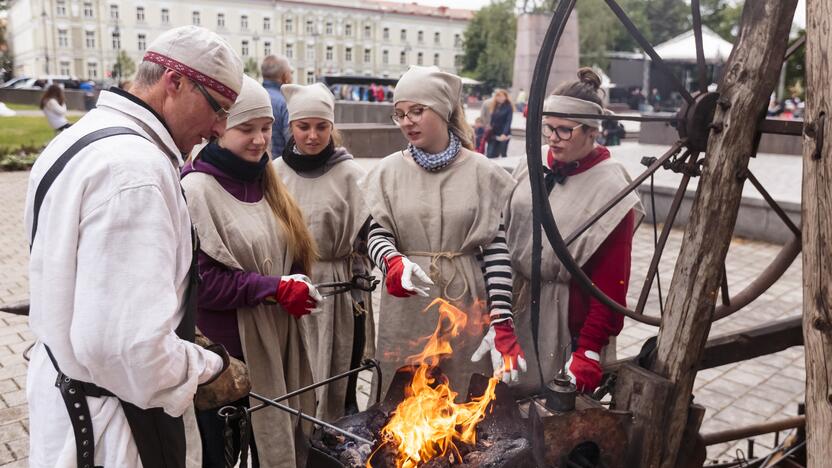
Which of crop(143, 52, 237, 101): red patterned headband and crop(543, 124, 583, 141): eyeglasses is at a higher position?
crop(143, 52, 237, 101): red patterned headband

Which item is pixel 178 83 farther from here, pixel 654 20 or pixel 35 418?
pixel 654 20

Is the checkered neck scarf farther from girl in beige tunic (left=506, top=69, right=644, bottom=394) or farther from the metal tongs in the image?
the metal tongs

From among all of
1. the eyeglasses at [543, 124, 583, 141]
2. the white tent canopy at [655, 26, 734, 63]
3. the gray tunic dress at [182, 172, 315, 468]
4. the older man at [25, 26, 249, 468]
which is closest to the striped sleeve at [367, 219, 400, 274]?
the gray tunic dress at [182, 172, 315, 468]

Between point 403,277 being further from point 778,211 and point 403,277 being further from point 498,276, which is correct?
point 778,211

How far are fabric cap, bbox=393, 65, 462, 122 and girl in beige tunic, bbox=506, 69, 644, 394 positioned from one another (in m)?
0.42

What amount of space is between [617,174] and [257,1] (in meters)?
84.4

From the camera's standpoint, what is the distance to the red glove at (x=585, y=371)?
2.38m

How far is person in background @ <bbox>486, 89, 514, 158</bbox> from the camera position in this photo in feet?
44.8

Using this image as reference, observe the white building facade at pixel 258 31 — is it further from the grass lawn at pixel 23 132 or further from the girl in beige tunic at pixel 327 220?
the girl in beige tunic at pixel 327 220

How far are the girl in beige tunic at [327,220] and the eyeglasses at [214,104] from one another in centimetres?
142

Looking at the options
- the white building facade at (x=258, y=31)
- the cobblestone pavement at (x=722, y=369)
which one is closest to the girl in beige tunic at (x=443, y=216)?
the cobblestone pavement at (x=722, y=369)

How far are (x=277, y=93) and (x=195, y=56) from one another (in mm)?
4702

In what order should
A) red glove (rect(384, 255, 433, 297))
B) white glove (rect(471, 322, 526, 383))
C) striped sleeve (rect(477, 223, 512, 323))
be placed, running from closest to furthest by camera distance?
white glove (rect(471, 322, 526, 383))
red glove (rect(384, 255, 433, 297))
striped sleeve (rect(477, 223, 512, 323))

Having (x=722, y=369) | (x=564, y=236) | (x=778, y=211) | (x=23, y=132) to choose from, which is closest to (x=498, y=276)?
(x=564, y=236)
